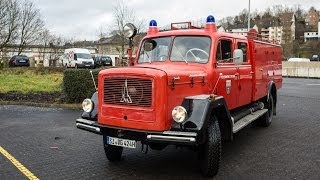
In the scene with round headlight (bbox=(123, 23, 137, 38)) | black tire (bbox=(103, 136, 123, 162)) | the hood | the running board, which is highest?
round headlight (bbox=(123, 23, 137, 38))

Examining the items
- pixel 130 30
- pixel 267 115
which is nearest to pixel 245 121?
pixel 267 115

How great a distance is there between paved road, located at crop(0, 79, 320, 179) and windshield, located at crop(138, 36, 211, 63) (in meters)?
1.83

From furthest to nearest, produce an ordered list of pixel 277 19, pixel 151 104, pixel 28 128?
pixel 277 19 → pixel 28 128 → pixel 151 104

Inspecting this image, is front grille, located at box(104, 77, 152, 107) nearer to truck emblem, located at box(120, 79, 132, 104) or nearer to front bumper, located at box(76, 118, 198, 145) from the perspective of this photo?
truck emblem, located at box(120, 79, 132, 104)

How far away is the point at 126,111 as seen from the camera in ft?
22.0

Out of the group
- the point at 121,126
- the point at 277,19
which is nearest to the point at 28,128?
the point at 121,126

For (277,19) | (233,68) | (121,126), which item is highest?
(277,19)

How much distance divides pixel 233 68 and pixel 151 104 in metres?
2.71

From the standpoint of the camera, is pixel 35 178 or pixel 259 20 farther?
pixel 259 20

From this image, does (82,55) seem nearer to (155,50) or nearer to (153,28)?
(153,28)

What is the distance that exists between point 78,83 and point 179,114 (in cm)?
892

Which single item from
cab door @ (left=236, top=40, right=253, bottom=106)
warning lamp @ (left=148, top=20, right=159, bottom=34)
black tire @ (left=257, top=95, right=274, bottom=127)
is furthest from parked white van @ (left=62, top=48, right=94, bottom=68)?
warning lamp @ (left=148, top=20, right=159, bottom=34)

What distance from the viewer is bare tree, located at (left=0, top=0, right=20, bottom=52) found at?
137ft

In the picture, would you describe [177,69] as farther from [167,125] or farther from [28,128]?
[28,128]
